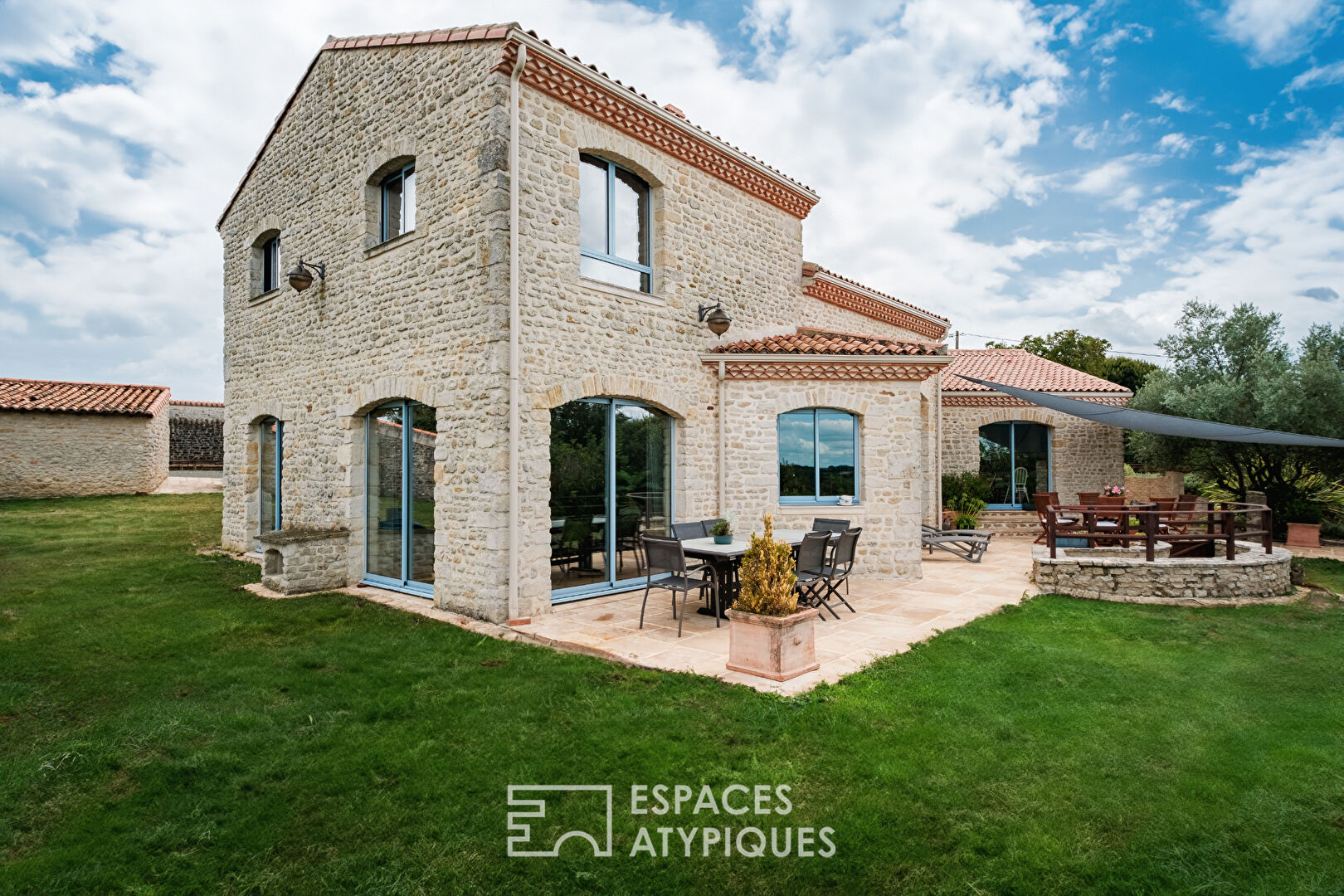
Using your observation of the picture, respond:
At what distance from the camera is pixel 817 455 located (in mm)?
9203

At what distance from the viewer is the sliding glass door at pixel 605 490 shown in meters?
7.37

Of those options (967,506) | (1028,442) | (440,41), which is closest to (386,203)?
(440,41)

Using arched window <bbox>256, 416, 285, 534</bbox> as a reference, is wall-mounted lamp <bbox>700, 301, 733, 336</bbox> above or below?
above

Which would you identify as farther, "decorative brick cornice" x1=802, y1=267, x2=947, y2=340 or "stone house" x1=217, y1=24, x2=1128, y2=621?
"decorative brick cornice" x1=802, y1=267, x2=947, y2=340

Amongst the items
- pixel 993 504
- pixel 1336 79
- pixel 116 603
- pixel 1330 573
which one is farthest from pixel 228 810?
pixel 1336 79

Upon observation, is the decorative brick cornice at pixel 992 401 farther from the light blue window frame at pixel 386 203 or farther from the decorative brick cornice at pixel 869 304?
the light blue window frame at pixel 386 203

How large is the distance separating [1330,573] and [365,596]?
13852 mm

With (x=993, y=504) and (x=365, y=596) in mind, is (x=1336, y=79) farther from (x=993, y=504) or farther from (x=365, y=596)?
(x=365, y=596)

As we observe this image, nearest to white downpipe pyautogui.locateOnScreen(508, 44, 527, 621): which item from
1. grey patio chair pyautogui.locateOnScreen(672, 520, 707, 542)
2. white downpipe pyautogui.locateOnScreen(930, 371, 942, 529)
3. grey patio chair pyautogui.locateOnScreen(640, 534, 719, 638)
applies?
grey patio chair pyautogui.locateOnScreen(640, 534, 719, 638)

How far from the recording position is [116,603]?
7262mm

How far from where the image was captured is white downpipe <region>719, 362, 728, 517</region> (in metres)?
9.01

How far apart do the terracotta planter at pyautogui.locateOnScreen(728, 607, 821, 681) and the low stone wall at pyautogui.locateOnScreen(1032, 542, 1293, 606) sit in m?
4.98


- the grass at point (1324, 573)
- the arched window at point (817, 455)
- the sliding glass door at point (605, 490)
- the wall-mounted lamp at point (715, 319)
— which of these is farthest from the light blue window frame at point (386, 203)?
the grass at point (1324, 573)

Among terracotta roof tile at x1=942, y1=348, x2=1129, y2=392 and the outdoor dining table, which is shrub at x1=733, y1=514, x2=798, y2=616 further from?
terracotta roof tile at x1=942, y1=348, x2=1129, y2=392
